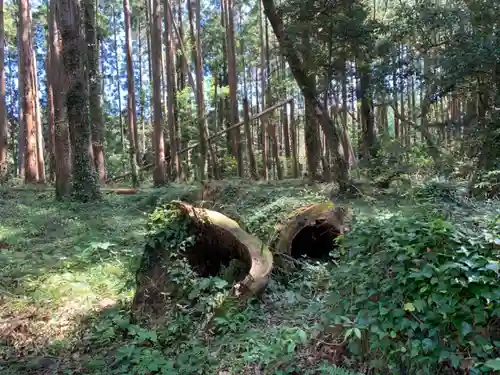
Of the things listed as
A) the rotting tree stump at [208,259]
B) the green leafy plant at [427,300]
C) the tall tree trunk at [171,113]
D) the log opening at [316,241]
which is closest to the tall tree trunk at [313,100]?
the log opening at [316,241]

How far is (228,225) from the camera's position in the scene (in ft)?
18.6

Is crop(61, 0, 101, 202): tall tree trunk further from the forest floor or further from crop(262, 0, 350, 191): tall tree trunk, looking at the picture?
crop(262, 0, 350, 191): tall tree trunk

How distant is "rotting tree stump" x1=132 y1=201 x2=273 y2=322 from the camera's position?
5027 mm

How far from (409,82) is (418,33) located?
1364mm

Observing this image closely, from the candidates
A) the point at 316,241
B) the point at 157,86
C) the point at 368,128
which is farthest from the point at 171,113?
the point at 316,241

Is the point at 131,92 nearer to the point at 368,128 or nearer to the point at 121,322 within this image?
the point at 368,128

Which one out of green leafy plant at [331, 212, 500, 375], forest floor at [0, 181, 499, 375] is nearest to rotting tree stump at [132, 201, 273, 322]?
forest floor at [0, 181, 499, 375]

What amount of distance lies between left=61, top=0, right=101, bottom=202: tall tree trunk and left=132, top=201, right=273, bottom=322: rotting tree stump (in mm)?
7203

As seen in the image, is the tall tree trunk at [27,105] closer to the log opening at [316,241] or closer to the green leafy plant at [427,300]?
the log opening at [316,241]

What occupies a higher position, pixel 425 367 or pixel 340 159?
pixel 340 159

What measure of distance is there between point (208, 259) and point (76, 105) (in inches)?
322

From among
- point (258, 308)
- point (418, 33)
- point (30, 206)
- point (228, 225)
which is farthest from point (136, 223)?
point (418, 33)

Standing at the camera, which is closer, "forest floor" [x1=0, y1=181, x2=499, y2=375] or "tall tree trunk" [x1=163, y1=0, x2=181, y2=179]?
"forest floor" [x1=0, y1=181, x2=499, y2=375]

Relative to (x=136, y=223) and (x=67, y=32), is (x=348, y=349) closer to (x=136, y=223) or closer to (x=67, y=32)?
(x=136, y=223)
